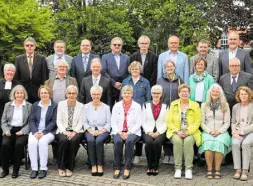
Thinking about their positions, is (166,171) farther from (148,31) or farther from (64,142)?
(148,31)

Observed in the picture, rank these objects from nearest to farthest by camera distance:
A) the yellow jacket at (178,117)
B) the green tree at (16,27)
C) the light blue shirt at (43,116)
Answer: the yellow jacket at (178,117) < the light blue shirt at (43,116) < the green tree at (16,27)

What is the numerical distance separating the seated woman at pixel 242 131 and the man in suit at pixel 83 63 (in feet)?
10.2

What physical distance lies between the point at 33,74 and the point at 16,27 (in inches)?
530

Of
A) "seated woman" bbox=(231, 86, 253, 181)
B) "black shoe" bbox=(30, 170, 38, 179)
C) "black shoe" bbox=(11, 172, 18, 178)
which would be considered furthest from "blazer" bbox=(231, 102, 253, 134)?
"black shoe" bbox=(11, 172, 18, 178)

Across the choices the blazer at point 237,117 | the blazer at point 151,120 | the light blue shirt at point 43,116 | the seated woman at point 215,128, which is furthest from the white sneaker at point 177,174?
the light blue shirt at point 43,116

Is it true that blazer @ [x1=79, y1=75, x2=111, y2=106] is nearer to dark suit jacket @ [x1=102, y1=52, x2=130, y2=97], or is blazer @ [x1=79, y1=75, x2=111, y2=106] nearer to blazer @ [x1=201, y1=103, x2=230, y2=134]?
dark suit jacket @ [x1=102, y1=52, x2=130, y2=97]

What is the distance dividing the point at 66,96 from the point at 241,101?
10.7 ft

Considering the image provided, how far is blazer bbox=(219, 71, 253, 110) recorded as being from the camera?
7391 millimetres

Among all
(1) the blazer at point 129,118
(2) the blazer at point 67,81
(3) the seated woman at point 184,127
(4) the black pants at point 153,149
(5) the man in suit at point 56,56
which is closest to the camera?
(3) the seated woman at point 184,127

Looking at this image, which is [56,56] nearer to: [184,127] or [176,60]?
[176,60]

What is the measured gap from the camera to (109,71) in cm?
834

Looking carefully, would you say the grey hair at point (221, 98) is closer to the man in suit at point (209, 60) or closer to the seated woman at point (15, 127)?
the man in suit at point (209, 60)

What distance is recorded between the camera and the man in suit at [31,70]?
808cm

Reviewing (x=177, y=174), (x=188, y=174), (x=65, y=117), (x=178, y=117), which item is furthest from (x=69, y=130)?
(x=188, y=174)
